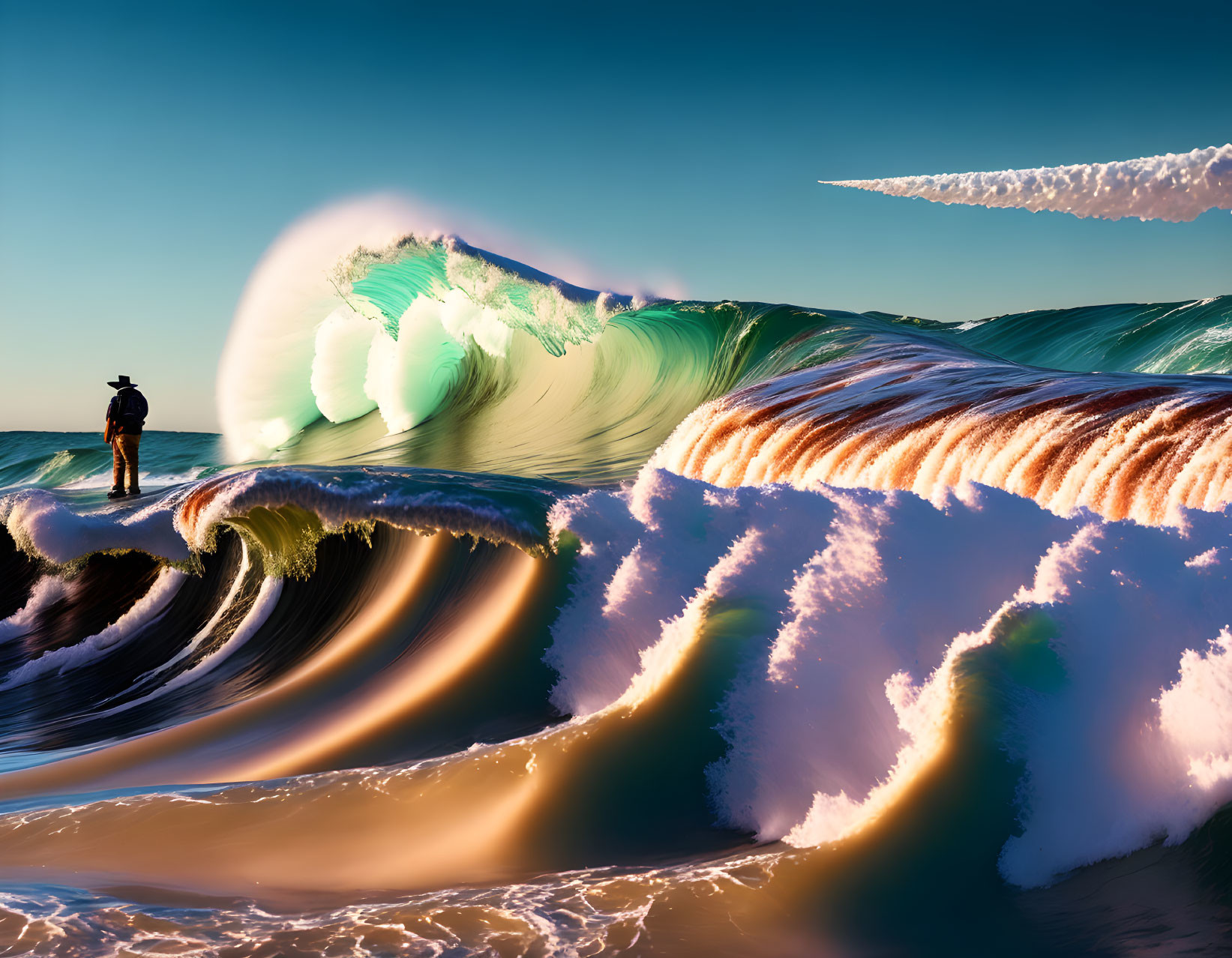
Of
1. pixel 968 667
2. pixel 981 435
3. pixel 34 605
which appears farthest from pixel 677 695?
pixel 34 605

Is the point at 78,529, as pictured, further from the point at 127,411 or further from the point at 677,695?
the point at 677,695

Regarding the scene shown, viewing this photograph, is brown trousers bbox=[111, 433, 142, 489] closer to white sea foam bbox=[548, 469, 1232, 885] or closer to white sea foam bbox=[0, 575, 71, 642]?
white sea foam bbox=[0, 575, 71, 642]

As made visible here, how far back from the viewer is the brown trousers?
9297 mm

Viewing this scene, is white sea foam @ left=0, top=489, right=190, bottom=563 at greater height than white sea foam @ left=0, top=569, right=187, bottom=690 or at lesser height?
greater

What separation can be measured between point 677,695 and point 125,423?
7743mm

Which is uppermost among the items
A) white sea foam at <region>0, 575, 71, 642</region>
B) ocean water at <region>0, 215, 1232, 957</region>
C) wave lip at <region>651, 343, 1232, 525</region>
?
wave lip at <region>651, 343, 1232, 525</region>

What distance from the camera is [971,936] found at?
1.94m

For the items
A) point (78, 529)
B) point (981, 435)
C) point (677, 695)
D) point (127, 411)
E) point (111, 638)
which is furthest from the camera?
point (127, 411)

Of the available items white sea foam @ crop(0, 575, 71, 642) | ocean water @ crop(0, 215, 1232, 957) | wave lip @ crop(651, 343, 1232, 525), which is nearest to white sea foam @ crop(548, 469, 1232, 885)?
ocean water @ crop(0, 215, 1232, 957)

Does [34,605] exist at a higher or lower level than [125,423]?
lower

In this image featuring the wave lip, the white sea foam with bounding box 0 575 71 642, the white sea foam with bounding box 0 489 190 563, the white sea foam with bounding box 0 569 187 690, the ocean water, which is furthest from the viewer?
the white sea foam with bounding box 0 575 71 642

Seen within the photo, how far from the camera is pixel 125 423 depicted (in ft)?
30.1

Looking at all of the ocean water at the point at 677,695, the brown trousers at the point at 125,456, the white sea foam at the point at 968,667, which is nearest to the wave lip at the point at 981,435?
the ocean water at the point at 677,695

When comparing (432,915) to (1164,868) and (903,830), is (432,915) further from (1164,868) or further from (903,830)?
(1164,868)
